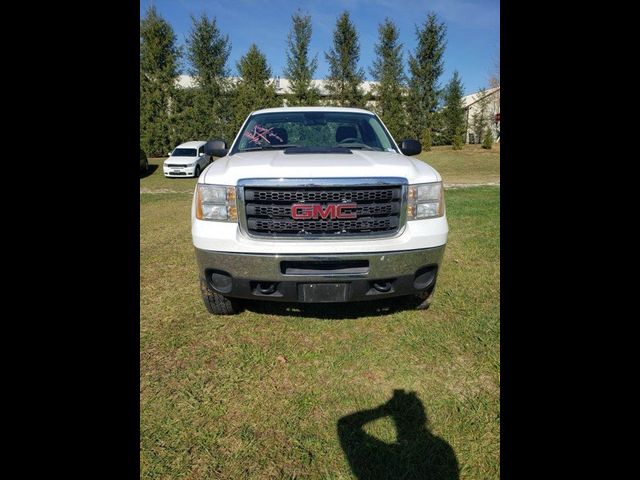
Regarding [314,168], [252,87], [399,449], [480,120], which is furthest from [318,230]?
[480,120]

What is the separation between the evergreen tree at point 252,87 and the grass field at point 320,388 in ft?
76.0

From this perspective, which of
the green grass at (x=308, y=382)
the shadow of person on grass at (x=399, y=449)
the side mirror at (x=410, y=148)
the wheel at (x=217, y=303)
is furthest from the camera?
the side mirror at (x=410, y=148)

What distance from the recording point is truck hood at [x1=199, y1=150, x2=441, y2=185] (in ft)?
8.25

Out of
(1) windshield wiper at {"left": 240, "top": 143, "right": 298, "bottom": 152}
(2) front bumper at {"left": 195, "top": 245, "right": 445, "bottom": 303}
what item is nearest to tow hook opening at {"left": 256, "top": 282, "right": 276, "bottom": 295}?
(2) front bumper at {"left": 195, "top": 245, "right": 445, "bottom": 303}

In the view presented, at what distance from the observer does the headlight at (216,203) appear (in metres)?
2.57

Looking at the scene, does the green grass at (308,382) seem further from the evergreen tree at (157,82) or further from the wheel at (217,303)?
the evergreen tree at (157,82)

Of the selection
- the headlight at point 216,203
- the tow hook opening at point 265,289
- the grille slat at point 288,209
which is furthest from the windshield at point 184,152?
the tow hook opening at point 265,289

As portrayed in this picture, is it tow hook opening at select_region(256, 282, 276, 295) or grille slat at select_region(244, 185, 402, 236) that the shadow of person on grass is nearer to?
tow hook opening at select_region(256, 282, 276, 295)

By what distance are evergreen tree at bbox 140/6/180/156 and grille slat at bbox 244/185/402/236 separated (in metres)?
24.6

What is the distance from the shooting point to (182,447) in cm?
186
